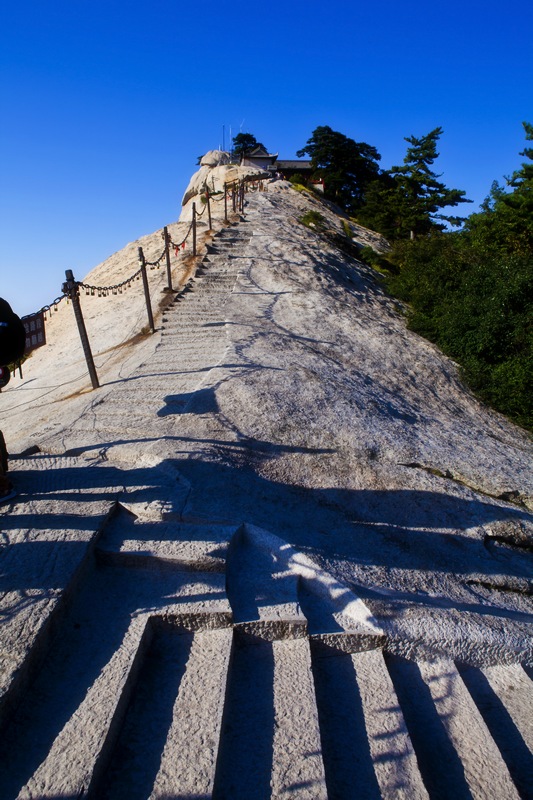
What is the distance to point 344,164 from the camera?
3922 cm

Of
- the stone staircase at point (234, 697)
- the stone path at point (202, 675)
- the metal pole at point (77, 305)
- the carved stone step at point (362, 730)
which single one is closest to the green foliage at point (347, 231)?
the metal pole at point (77, 305)

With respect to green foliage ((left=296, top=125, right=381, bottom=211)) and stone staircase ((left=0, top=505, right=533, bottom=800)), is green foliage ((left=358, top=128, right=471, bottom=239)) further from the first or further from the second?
stone staircase ((left=0, top=505, right=533, bottom=800))

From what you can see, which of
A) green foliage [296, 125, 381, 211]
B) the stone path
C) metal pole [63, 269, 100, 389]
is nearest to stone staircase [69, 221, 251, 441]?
metal pole [63, 269, 100, 389]

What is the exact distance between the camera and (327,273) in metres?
13.3

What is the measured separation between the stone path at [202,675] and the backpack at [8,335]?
1126 mm

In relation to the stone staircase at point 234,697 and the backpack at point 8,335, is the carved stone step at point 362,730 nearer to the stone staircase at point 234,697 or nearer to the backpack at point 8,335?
the stone staircase at point 234,697

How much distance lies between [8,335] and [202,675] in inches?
104

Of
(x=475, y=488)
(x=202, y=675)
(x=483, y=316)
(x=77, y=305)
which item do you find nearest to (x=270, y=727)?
(x=202, y=675)

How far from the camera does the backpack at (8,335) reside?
145 inches

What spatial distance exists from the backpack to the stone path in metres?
1.13

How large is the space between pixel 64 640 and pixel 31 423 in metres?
5.04

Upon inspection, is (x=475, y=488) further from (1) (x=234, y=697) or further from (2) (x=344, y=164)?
(2) (x=344, y=164)

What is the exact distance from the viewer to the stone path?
2.38 metres

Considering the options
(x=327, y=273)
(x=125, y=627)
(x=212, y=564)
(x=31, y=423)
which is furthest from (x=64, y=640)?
(x=327, y=273)
